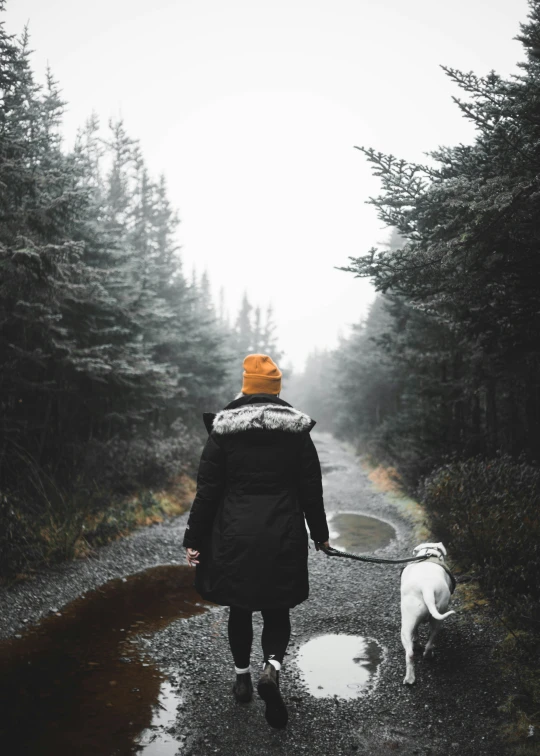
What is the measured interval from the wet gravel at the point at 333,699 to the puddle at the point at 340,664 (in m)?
0.08

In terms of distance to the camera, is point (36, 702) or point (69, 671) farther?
point (69, 671)

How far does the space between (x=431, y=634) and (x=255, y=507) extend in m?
2.01

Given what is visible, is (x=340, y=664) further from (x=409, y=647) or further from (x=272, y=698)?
(x=272, y=698)

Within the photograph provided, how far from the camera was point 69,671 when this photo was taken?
12.2ft

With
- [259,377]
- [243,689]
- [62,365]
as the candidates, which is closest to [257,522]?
[259,377]

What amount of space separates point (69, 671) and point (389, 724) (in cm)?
251

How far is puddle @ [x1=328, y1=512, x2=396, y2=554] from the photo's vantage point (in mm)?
8399

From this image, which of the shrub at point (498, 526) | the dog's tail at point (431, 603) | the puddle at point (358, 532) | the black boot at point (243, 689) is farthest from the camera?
the puddle at point (358, 532)

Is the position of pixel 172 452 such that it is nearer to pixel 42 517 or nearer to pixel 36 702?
pixel 42 517

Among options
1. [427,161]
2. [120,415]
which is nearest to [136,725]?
[427,161]

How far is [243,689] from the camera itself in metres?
3.30

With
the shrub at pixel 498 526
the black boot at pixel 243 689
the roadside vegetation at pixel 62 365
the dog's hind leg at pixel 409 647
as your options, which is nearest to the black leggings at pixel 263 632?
the black boot at pixel 243 689

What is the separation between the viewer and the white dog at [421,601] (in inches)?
138

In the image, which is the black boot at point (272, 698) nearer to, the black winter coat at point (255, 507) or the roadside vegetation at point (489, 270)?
the black winter coat at point (255, 507)
